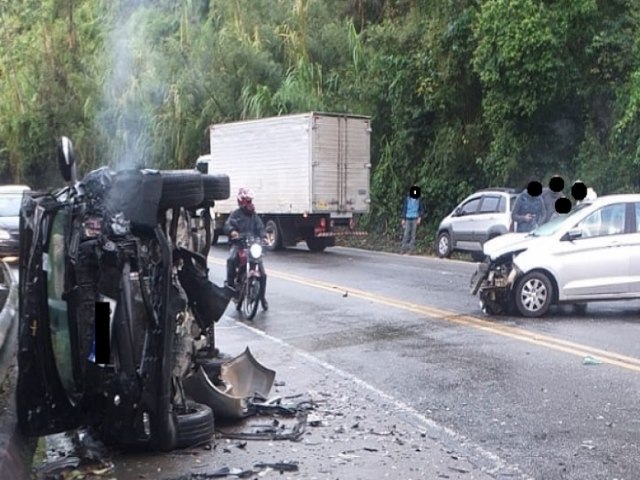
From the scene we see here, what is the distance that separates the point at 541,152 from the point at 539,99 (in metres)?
1.92

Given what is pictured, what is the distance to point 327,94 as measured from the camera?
102 feet

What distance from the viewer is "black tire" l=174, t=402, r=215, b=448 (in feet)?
19.5

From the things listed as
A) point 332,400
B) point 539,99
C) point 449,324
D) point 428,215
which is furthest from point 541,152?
point 332,400

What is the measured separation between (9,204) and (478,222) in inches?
442

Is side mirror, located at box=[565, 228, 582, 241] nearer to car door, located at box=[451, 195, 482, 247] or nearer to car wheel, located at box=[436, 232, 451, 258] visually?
car door, located at box=[451, 195, 482, 247]

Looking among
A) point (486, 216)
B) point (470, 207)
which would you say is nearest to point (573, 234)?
point (486, 216)

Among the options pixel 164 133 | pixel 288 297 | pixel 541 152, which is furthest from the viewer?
pixel 164 133

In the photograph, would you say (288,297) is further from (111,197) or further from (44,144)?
(44,144)

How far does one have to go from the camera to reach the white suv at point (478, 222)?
20.7 metres

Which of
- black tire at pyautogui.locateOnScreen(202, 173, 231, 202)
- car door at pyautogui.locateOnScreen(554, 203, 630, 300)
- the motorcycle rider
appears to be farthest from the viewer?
the motorcycle rider

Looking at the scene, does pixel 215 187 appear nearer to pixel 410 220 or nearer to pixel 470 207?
pixel 470 207

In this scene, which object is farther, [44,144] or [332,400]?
[44,144]

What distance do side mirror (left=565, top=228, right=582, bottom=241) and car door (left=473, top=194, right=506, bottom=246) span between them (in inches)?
345

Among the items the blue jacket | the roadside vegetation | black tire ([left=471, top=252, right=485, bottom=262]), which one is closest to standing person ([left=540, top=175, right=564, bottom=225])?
the roadside vegetation
